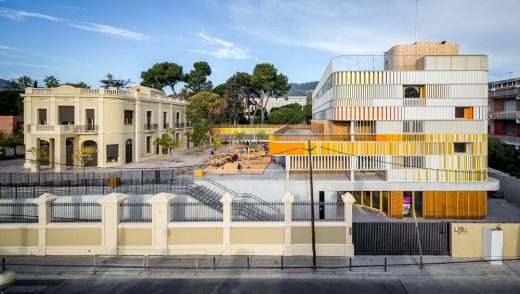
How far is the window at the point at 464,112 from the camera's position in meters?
29.9

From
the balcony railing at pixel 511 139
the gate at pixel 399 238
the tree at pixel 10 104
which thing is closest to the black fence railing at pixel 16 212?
the gate at pixel 399 238

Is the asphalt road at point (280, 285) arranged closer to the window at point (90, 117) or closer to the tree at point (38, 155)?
the tree at point (38, 155)

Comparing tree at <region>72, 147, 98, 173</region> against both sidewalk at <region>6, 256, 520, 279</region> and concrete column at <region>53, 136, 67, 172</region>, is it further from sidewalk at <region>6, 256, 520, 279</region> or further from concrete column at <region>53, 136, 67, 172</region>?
sidewalk at <region>6, 256, 520, 279</region>

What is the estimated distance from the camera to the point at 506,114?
50.7 meters

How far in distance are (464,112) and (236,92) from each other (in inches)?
2423

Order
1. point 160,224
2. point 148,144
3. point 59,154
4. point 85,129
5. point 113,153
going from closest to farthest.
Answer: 1. point 160,224
2. point 59,154
3. point 85,129
4. point 113,153
5. point 148,144

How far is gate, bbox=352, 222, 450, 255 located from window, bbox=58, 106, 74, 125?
34056 mm

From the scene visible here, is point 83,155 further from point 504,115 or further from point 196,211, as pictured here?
point 504,115

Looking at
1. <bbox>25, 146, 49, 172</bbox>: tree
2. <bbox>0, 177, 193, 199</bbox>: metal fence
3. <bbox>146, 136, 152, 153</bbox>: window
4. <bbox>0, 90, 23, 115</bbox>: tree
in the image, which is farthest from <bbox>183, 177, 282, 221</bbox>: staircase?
<bbox>0, 90, 23, 115</bbox>: tree

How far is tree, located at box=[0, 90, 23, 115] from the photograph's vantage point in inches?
2648

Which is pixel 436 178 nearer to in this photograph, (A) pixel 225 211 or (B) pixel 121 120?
(A) pixel 225 211

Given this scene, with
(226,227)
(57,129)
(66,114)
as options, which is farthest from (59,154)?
(226,227)

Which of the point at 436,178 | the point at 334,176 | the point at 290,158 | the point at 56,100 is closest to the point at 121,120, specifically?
the point at 56,100

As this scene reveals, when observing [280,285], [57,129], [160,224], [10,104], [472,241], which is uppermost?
[10,104]
